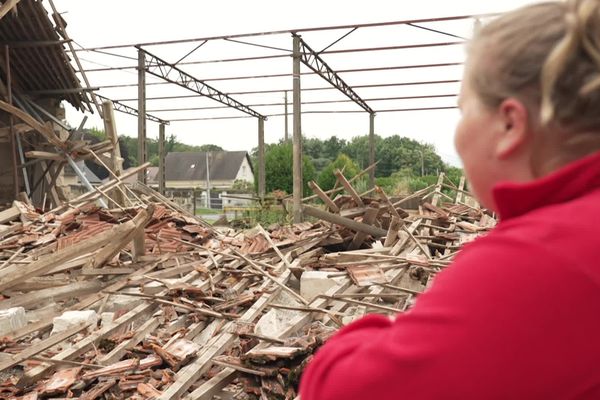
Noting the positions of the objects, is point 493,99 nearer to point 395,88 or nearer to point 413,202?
point 413,202

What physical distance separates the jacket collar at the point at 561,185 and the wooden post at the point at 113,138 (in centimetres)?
1084

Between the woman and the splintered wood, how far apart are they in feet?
13.1

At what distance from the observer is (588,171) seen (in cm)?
86

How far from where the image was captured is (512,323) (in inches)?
30.7

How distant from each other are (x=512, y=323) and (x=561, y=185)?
21 centimetres

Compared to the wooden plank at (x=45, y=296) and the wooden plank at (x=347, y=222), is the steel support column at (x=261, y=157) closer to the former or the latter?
the wooden plank at (x=347, y=222)

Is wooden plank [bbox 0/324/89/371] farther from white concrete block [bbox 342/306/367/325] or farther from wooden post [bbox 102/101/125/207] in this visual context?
wooden post [bbox 102/101/125/207]

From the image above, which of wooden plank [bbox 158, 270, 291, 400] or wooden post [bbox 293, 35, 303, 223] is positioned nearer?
wooden plank [bbox 158, 270, 291, 400]

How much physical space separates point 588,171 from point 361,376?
1.35 feet

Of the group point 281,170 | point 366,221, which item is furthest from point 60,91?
point 281,170

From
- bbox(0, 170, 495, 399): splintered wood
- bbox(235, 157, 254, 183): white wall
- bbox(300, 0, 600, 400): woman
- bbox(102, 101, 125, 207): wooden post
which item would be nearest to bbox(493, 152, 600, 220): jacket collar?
bbox(300, 0, 600, 400): woman

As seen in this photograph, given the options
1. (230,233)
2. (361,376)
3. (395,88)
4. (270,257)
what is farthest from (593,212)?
(395,88)

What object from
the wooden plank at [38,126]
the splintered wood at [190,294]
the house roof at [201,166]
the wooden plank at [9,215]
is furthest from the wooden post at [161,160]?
the house roof at [201,166]

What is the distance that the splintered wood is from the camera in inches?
197
